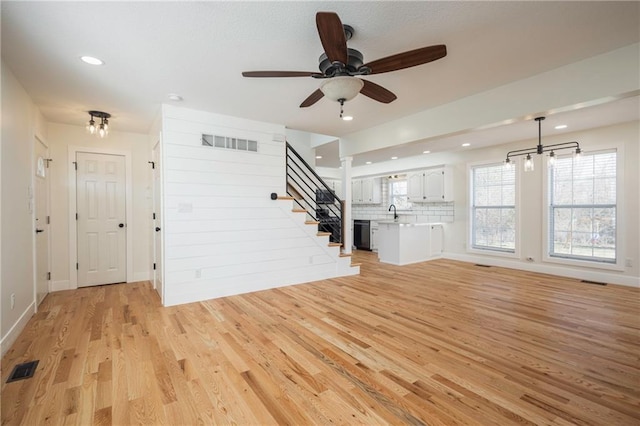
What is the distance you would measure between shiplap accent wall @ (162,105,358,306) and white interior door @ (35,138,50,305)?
166 centimetres

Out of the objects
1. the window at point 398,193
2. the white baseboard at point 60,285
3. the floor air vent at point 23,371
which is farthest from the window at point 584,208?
the white baseboard at point 60,285

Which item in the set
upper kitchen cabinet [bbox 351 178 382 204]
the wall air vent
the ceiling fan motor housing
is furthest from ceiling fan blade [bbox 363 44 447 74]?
upper kitchen cabinet [bbox 351 178 382 204]

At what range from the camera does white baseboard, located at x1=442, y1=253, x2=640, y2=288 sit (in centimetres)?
478

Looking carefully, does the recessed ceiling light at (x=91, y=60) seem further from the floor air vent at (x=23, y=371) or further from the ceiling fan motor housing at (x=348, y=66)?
the floor air vent at (x=23, y=371)

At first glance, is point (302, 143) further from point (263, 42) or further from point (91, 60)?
point (91, 60)

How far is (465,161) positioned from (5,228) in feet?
25.6

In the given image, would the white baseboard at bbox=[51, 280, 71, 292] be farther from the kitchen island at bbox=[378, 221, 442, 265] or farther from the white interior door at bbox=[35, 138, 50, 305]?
the kitchen island at bbox=[378, 221, 442, 265]

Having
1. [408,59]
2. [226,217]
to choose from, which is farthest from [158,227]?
[408,59]

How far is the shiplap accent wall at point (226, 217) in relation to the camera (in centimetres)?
391

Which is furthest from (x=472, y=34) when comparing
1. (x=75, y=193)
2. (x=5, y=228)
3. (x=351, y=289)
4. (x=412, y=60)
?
(x=75, y=193)

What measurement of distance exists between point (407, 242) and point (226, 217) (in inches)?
163

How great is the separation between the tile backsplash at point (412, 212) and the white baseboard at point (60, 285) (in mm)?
7365

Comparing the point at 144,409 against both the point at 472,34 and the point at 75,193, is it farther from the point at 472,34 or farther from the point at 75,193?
the point at 75,193

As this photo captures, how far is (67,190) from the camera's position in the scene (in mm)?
4598
